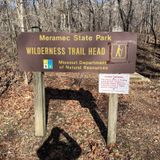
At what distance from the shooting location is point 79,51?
15.7 ft

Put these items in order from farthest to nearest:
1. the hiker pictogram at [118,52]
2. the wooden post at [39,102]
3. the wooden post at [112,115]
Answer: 1. the wooden post at [39,102]
2. the wooden post at [112,115]
3. the hiker pictogram at [118,52]

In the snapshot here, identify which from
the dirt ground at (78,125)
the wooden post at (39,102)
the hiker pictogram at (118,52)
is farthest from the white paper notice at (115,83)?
the wooden post at (39,102)

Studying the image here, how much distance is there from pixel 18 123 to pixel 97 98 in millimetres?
2763

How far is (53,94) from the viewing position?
817cm

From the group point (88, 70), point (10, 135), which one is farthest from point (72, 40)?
point (10, 135)

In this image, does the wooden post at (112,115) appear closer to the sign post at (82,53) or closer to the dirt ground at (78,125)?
the sign post at (82,53)

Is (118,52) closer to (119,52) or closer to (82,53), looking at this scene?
(119,52)

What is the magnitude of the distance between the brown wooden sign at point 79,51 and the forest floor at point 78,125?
167cm

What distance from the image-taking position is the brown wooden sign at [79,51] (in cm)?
460

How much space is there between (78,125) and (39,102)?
129 cm

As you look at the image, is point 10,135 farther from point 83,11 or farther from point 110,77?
point 83,11

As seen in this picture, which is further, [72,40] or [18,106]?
[18,106]

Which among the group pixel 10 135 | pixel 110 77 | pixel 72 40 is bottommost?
pixel 10 135

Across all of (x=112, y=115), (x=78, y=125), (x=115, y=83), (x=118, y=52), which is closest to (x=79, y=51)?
(x=118, y=52)
